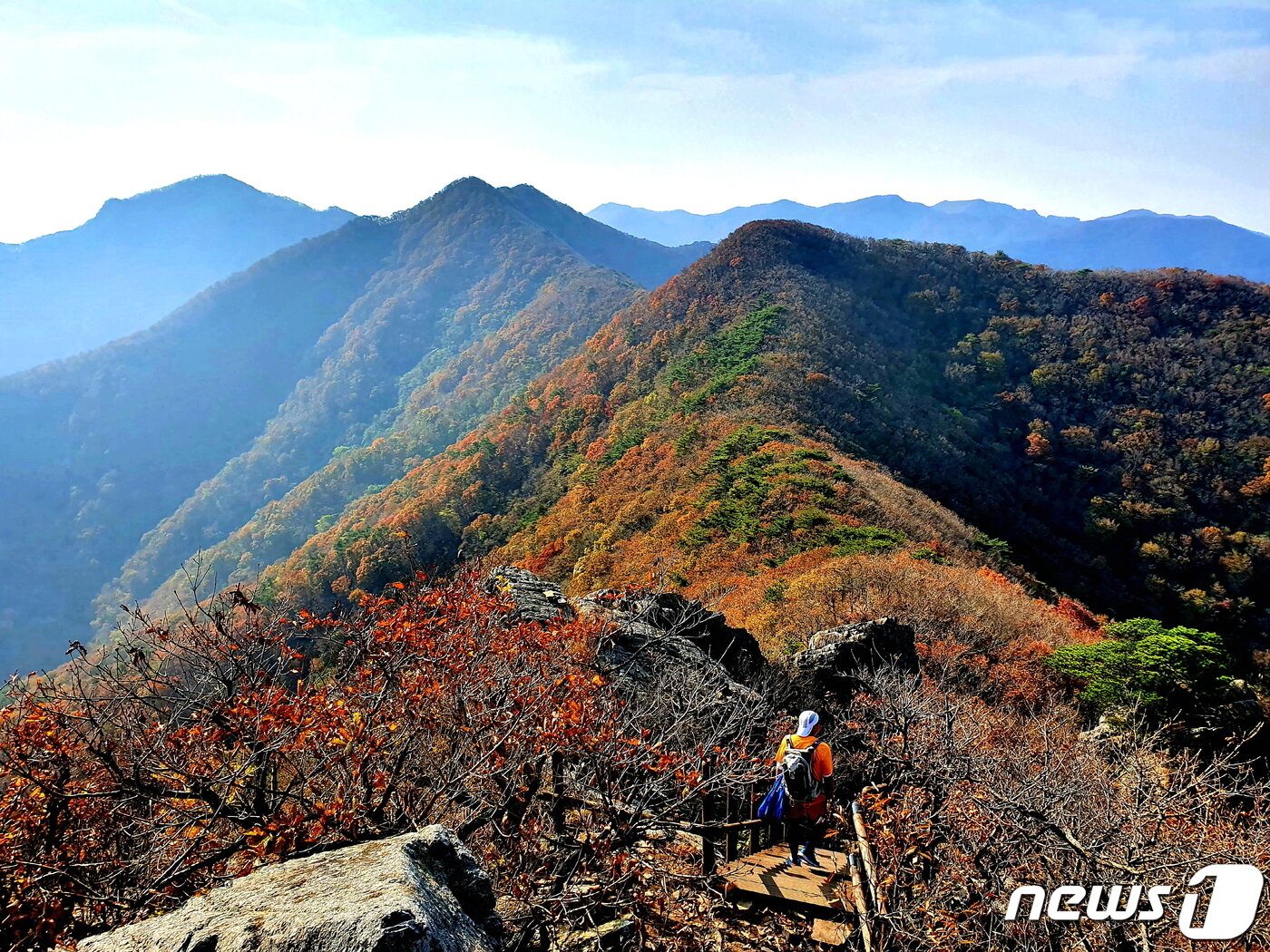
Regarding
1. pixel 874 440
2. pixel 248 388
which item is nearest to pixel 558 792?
pixel 874 440

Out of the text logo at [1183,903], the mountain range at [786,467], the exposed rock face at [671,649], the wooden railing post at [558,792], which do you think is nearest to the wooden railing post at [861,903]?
the text logo at [1183,903]

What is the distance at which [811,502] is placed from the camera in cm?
2780

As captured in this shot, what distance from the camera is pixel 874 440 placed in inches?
1775

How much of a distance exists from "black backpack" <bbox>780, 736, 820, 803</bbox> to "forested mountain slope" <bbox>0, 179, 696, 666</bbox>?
10038cm

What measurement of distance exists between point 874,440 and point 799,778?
4116cm

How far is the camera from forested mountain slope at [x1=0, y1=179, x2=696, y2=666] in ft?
372

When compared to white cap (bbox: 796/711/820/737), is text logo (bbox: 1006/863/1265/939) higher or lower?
lower

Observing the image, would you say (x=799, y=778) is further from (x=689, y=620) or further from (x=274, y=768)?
(x=274, y=768)

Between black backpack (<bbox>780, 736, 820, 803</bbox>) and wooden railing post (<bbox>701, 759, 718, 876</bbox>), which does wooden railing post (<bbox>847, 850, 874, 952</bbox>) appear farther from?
wooden railing post (<bbox>701, 759, 718, 876</bbox>)

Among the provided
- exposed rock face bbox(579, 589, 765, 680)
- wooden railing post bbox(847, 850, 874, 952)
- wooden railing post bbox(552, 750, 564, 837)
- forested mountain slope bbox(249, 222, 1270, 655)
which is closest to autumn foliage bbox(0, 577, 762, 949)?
wooden railing post bbox(552, 750, 564, 837)

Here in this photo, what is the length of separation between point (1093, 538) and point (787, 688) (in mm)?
41303

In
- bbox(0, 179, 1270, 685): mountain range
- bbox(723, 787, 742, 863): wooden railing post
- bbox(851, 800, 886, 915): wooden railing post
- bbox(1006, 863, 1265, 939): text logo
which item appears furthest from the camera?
bbox(0, 179, 1270, 685): mountain range

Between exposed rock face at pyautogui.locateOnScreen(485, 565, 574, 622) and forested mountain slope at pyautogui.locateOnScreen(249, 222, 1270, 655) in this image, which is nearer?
exposed rock face at pyautogui.locateOnScreen(485, 565, 574, 622)

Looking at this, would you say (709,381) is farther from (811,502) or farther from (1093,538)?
(1093,538)
